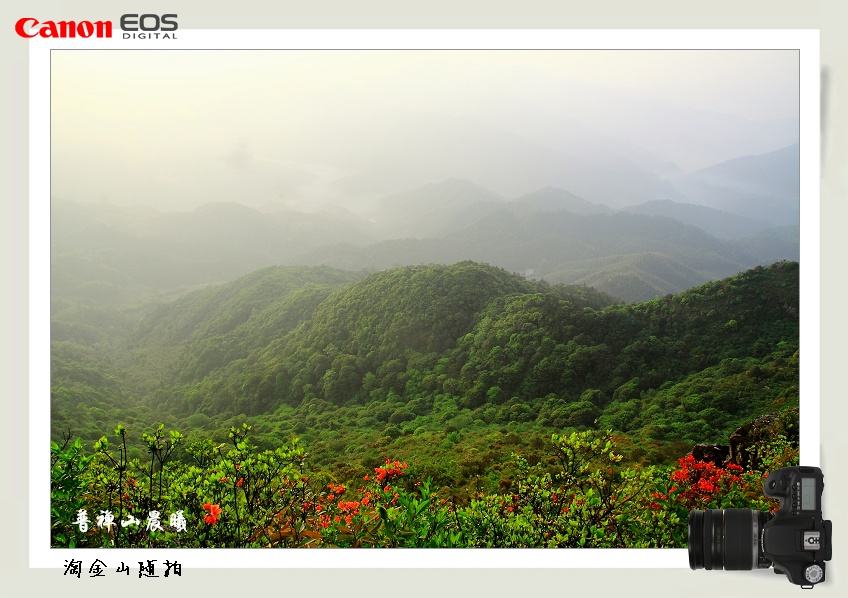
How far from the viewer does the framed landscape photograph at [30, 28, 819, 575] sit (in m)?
3.12

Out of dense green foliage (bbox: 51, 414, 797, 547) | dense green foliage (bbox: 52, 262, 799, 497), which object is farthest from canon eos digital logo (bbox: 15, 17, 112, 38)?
dense green foliage (bbox: 51, 414, 797, 547)

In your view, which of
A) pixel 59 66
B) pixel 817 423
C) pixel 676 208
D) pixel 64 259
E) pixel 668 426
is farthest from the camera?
pixel 676 208

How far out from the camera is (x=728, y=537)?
276 cm

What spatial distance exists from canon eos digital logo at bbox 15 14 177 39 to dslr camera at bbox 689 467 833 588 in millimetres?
3425

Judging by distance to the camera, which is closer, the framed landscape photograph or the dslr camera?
the dslr camera

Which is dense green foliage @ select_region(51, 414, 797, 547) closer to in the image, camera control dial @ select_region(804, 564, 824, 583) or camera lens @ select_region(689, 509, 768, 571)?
camera lens @ select_region(689, 509, 768, 571)

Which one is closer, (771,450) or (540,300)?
(771,450)

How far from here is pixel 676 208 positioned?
4.68 metres

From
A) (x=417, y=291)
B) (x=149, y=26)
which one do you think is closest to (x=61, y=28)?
(x=149, y=26)

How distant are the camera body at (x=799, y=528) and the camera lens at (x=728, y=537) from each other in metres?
0.08

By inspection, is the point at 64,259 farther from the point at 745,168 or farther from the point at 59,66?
the point at 745,168

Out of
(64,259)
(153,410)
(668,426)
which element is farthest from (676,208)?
(64,259)

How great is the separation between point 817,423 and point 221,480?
9.73 ft
